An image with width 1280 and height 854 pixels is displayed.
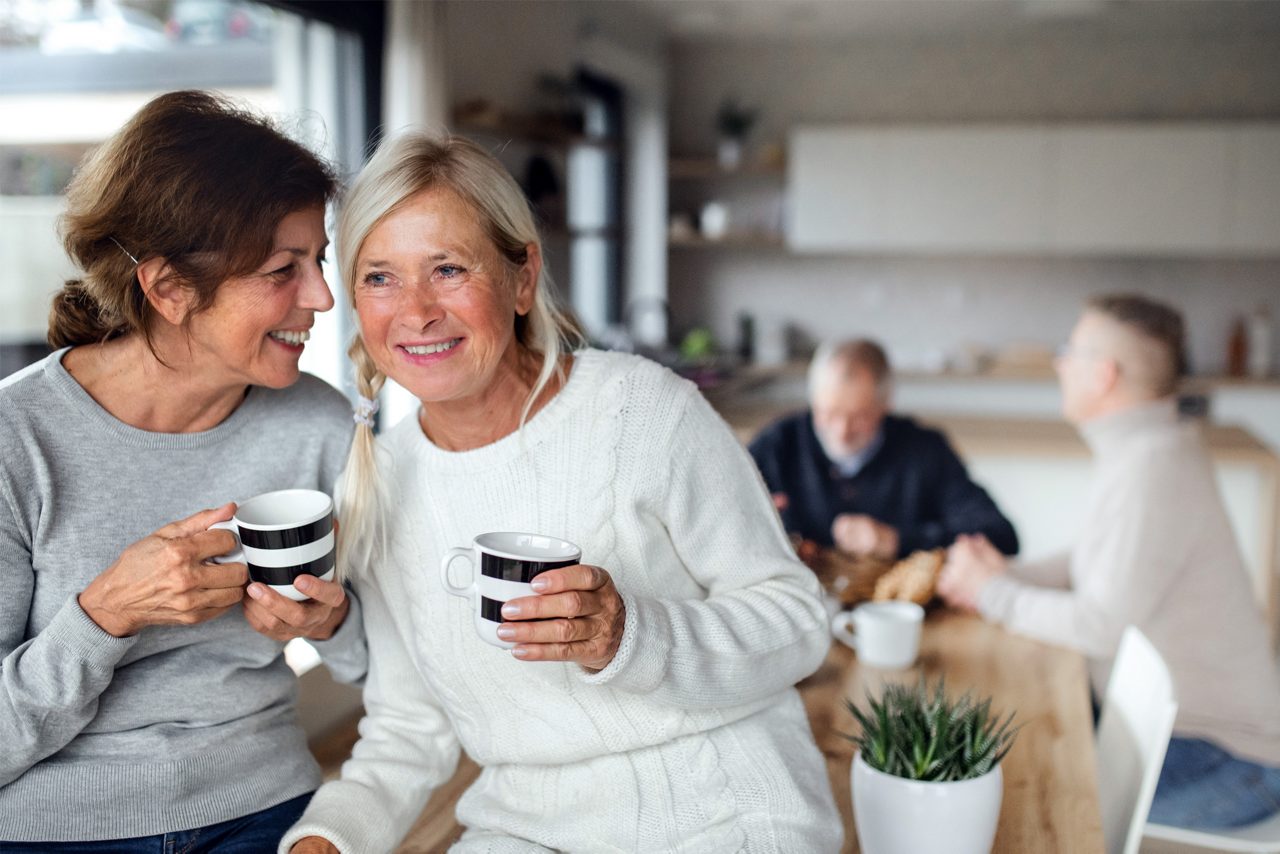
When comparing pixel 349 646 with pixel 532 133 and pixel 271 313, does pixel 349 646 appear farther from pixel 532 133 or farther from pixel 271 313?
pixel 532 133

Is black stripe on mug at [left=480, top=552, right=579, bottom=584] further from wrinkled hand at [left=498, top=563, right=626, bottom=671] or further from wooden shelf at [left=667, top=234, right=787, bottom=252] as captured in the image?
wooden shelf at [left=667, top=234, right=787, bottom=252]

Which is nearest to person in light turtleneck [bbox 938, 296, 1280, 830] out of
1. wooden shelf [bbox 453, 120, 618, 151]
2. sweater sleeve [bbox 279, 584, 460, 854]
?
sweater sleeve [bbox 279, 584, 460, 854]

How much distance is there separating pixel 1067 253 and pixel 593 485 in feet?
16.8

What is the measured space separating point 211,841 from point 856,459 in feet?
6.15

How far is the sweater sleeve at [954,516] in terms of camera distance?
2516mm

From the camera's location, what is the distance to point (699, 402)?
1.34 metres

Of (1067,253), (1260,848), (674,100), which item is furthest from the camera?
(674,100)

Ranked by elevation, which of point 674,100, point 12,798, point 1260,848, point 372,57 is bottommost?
point 1260,848

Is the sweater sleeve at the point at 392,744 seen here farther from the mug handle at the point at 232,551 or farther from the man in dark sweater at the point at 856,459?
the man in dark sweater at the point at 856,459

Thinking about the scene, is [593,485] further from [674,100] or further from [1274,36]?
[1274,36]

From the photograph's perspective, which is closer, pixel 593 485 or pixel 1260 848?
pixel 593 485

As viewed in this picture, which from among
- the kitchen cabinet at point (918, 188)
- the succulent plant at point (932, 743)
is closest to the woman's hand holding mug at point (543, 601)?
the succulent plant at point (932, 743)

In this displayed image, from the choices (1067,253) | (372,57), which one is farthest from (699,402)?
(1067,253)

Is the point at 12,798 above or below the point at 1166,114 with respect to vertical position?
below
